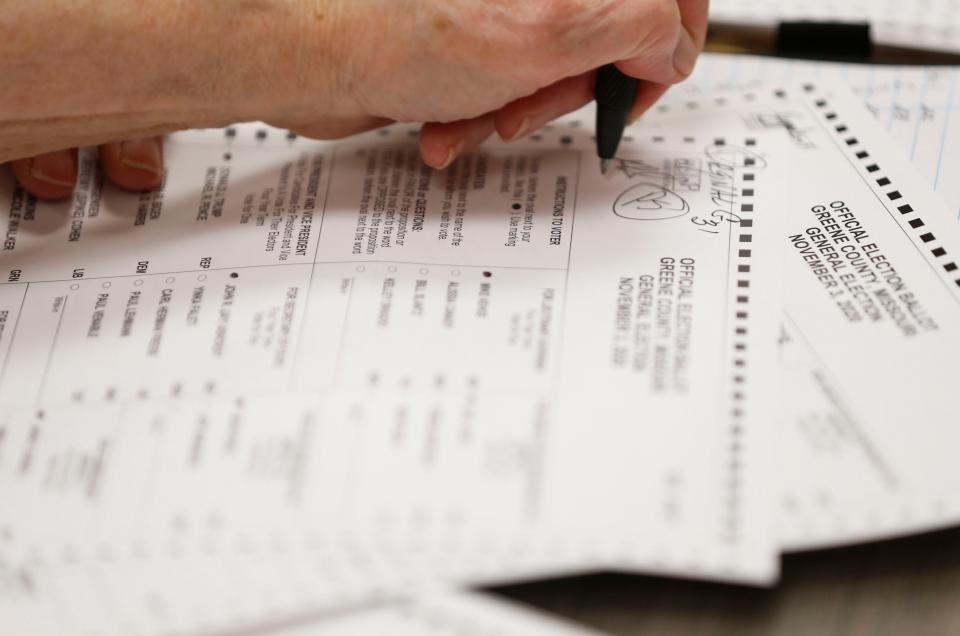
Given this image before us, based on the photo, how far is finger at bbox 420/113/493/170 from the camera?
28.8 inches

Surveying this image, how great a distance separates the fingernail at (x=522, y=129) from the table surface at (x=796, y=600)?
1.16 feet

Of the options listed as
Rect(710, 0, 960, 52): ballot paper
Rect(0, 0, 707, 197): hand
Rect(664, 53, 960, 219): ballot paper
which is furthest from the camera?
Rect(710, 0, 960, 52): ballot paper

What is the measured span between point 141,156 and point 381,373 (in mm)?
293

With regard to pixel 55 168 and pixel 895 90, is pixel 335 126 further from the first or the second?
pixel 895 90

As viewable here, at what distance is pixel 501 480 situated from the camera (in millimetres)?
551

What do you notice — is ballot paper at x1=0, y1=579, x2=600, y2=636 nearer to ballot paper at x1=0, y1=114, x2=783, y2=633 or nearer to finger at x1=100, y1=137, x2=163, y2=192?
ballot paper at x1=0, y1=114, x2=783, y2=633

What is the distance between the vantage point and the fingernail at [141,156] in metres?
0.73

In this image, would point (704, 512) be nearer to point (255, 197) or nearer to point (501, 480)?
point (501, 480)

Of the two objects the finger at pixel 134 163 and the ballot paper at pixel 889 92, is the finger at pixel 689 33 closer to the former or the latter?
the ballot paper at pixel 889 92

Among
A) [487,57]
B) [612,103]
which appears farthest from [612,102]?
[487,57]

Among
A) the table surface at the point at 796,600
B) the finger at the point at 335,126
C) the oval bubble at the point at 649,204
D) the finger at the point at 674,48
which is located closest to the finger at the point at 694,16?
the finger at the point at 674,48

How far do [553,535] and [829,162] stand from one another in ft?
1.31

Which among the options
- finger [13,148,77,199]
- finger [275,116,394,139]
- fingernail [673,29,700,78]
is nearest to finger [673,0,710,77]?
fingernail [673,29,700,78]

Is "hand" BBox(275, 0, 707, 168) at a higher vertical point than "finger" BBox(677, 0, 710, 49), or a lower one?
lower
